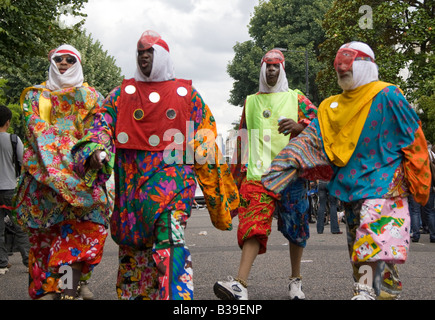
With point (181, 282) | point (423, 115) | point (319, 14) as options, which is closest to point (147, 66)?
point (181, 282)

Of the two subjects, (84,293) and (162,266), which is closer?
(162,266)

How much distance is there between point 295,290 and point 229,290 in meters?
1.02

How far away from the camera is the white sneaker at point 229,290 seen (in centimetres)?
501

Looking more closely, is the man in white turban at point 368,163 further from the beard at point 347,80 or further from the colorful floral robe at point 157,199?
the colorful floral robe at point 157,199

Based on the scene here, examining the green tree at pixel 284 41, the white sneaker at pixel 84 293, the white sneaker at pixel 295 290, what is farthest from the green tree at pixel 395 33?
the white sneaker at pixel 84 293

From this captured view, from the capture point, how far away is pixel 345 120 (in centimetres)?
482

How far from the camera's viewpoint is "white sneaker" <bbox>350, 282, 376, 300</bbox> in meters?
4.38

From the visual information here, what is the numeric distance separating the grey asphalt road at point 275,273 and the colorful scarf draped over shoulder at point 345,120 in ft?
5.06

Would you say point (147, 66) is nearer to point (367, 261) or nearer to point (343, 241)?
point (367, 261)

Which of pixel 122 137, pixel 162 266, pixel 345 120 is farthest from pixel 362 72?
pixel 162 266

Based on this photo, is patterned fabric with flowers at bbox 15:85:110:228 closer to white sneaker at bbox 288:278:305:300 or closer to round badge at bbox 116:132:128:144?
round badge at bbox 116:132:128:144

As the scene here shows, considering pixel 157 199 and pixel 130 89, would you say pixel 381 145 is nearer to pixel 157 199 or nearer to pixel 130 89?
pixel 157 199

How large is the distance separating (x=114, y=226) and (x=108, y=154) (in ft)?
1.74
